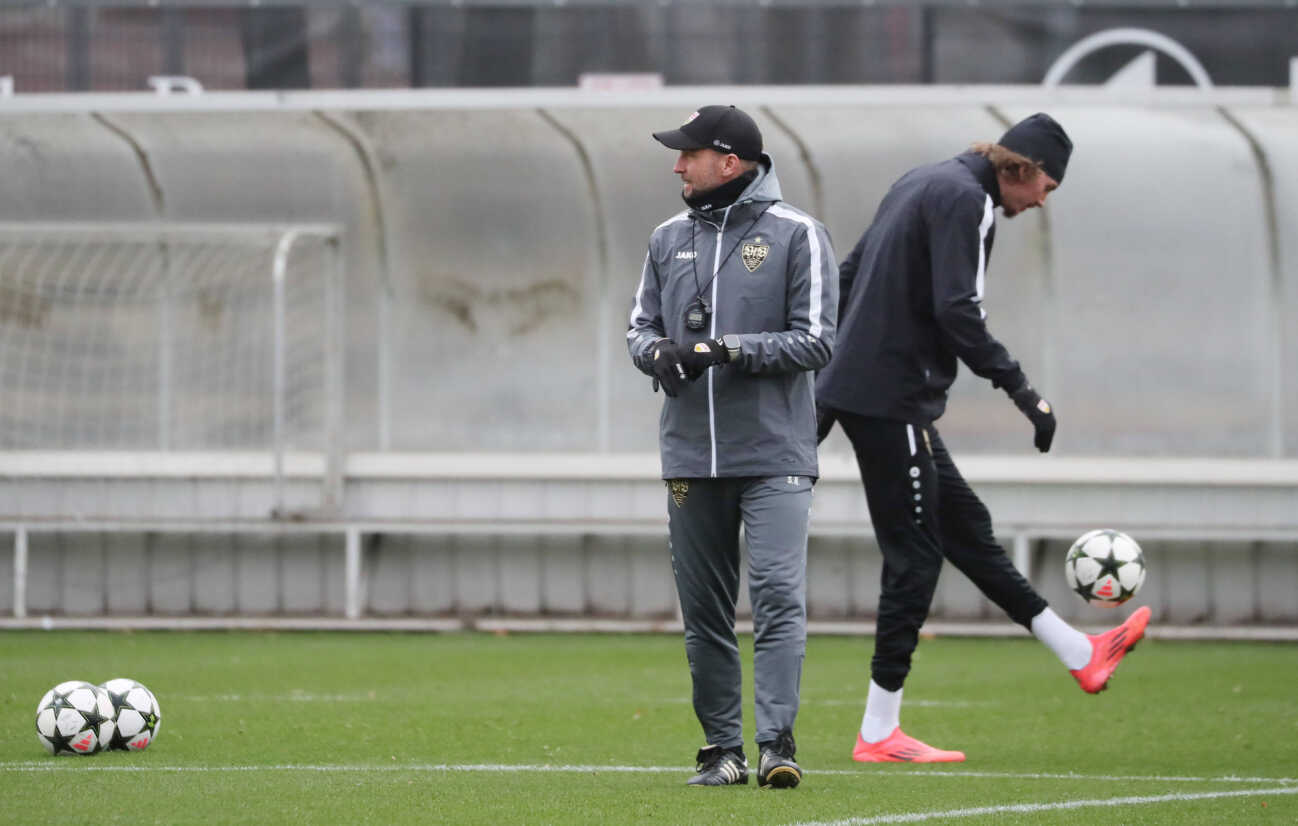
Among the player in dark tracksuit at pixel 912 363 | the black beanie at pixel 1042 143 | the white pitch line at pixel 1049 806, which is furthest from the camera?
the black beanie at pixel 1042 143

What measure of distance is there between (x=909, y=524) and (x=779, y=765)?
132 cm

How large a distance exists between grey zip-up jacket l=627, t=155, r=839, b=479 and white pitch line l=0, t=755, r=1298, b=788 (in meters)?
0.95

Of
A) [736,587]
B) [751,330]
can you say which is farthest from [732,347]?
[736,587]

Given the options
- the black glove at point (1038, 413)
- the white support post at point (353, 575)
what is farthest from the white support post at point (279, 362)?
the black glove at point (1038, 413)

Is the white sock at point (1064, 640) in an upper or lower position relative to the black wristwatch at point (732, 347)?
lower

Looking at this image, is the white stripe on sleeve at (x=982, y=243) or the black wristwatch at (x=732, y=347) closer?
the black wristwatch at (x=732, y=347)

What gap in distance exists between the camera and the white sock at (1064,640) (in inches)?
269

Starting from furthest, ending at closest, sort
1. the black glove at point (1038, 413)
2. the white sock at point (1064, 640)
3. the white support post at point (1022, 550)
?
the white support post at point (1022, 550) < the white sock at point (1064, 640) < the black glove at point (1038, 413)

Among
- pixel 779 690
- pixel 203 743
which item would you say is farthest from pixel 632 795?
pixel 203 743

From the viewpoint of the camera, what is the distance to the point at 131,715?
6.45 meters

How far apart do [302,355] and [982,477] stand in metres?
4.52

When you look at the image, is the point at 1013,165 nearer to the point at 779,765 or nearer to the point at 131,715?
the point at 779,765

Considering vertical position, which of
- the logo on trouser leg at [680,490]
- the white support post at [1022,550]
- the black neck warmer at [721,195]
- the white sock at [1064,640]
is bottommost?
the white support post at [1022,550]

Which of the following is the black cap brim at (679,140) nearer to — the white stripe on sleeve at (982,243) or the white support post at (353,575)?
the white stripe on sleeve at (982,243)
